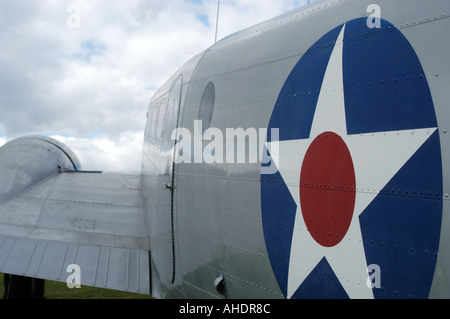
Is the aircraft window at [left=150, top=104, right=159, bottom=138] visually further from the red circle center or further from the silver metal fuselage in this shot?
the red circle center

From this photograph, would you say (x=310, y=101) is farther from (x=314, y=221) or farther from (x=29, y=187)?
(x=29, y=187)

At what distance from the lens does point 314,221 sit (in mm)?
3631

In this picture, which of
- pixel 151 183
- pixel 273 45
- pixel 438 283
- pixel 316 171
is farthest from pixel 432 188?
pixel 151 183

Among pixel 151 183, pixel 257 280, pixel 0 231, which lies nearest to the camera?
pixel 257 280

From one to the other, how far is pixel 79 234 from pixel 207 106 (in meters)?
3.51

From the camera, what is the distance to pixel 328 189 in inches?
139

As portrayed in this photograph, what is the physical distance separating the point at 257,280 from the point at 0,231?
501 centimetres

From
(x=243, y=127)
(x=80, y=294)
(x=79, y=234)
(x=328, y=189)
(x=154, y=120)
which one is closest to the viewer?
(x=328, y=189)

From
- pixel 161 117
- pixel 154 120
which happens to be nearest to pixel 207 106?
pixel 161 117

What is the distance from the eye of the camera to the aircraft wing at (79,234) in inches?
253

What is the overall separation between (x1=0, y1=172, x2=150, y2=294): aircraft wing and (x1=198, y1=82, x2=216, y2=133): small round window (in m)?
2.74

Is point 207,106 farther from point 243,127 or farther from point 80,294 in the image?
point 80,294

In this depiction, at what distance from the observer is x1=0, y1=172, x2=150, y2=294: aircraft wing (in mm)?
6430

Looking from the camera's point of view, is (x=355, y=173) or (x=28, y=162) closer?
(x=355, y=173)
